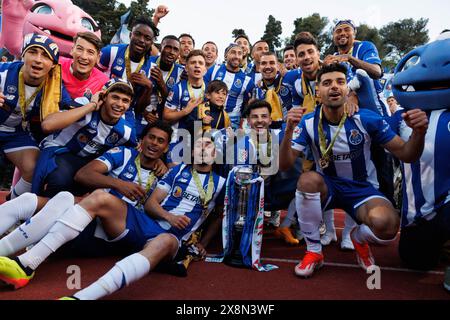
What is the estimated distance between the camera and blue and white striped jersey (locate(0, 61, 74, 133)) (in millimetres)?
3305

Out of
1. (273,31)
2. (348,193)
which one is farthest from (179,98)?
(273,31)

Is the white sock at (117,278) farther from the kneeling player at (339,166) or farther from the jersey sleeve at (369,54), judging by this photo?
the jersey sleeve at (369,54)

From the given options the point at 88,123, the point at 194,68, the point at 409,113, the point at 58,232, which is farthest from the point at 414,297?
the point at 194,68

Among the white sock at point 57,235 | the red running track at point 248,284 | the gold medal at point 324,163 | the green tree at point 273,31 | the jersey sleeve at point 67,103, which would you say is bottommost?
the red running track at point 248,284

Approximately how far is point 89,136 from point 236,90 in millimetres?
2511

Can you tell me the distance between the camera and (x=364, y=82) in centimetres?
383

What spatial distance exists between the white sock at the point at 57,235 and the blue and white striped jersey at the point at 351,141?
176 centimetres

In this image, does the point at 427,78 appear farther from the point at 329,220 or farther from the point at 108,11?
the point at 108,11

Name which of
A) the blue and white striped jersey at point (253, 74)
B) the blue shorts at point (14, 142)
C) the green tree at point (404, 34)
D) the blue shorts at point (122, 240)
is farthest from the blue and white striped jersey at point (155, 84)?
the green tree at point (404, 34)

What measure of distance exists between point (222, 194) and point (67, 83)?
6.26 ft

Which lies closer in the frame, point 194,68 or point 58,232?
point 58,232

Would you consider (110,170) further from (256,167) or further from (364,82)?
(364,82)

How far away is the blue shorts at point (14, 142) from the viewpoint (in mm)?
3498

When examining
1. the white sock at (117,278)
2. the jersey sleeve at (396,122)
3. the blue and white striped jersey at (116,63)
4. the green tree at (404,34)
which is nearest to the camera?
the white sock at (117,278)
